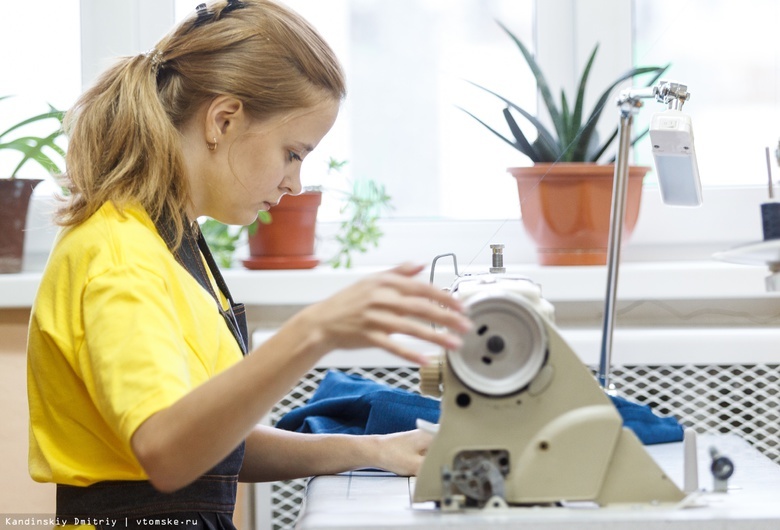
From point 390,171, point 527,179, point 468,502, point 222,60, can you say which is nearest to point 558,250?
point 527,179

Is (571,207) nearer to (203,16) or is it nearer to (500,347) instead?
(203,16)

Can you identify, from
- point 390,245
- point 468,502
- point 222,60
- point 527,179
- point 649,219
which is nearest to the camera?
point 468,502

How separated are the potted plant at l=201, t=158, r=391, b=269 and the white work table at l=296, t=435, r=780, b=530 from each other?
2.88ft

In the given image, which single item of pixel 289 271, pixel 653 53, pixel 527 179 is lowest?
pixel 289 271

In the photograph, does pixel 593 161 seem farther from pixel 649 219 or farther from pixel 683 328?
pixel 683 328

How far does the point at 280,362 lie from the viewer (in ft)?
2.80

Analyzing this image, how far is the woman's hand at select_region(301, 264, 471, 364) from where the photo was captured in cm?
81

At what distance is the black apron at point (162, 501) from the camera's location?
1.08m

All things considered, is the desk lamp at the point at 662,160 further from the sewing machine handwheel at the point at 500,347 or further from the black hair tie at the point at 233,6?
the black hair tie at the point at 233,6

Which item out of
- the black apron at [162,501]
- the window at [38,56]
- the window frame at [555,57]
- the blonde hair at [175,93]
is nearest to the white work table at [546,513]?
the black apron at [162,501]

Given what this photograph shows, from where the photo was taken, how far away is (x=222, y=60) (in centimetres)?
116

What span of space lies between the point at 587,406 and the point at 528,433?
6 centimetres

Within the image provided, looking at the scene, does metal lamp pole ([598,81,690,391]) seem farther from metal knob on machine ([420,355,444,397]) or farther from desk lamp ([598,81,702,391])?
metal knob on machine ([420,355,444,397])

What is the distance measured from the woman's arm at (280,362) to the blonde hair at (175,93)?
1.05 feet
